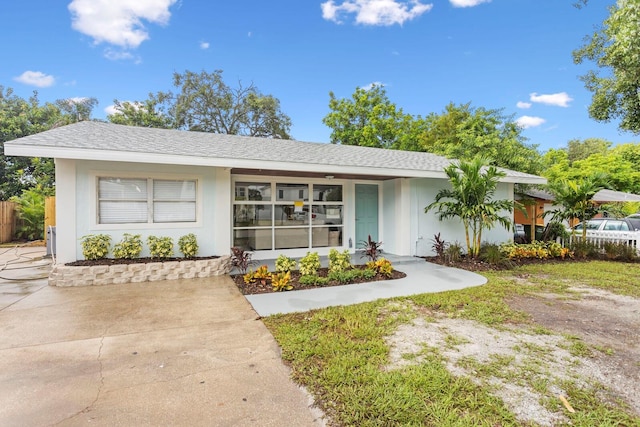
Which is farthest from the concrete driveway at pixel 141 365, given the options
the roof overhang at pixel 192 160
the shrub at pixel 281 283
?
the roof overhang at pixel 192 160

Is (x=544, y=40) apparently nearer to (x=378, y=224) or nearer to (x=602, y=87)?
(x=602, y=87)

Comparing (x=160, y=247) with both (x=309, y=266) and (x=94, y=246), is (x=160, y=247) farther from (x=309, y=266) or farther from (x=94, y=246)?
(x=309, y=266)

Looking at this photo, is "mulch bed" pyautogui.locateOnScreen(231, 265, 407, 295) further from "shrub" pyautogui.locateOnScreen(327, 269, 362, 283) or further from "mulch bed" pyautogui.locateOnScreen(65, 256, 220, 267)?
"mulch bed" pyautogui.locateOnScreen(65, 256, 220, 267)

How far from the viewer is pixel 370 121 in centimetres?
2444

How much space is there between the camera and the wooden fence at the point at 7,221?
12.2 metres

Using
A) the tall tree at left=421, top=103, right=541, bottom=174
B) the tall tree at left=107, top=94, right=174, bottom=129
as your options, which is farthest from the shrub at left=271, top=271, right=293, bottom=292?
the tall tree at left=107, top=94, right=174, bottom=129

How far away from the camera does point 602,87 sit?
10164mm

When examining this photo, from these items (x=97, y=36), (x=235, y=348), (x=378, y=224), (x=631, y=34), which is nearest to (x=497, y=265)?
(x=378, y=224)

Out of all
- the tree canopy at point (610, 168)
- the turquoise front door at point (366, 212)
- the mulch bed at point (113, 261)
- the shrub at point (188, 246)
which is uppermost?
the tree canopy at point (610, 168)

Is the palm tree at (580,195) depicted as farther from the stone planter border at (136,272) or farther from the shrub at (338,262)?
the stone planter border at (136,272)

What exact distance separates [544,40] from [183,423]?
677 inches

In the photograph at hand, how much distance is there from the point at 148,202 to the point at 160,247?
3.78 ft

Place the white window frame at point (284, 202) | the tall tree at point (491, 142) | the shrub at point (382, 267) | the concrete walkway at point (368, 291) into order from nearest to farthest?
the concrete walkway at point (368, 291) → the shrub at point (382, 267) → the white window frame at point (284, 202) → the tall tree at point (491, 142)

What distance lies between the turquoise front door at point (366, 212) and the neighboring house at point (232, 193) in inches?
1.3
